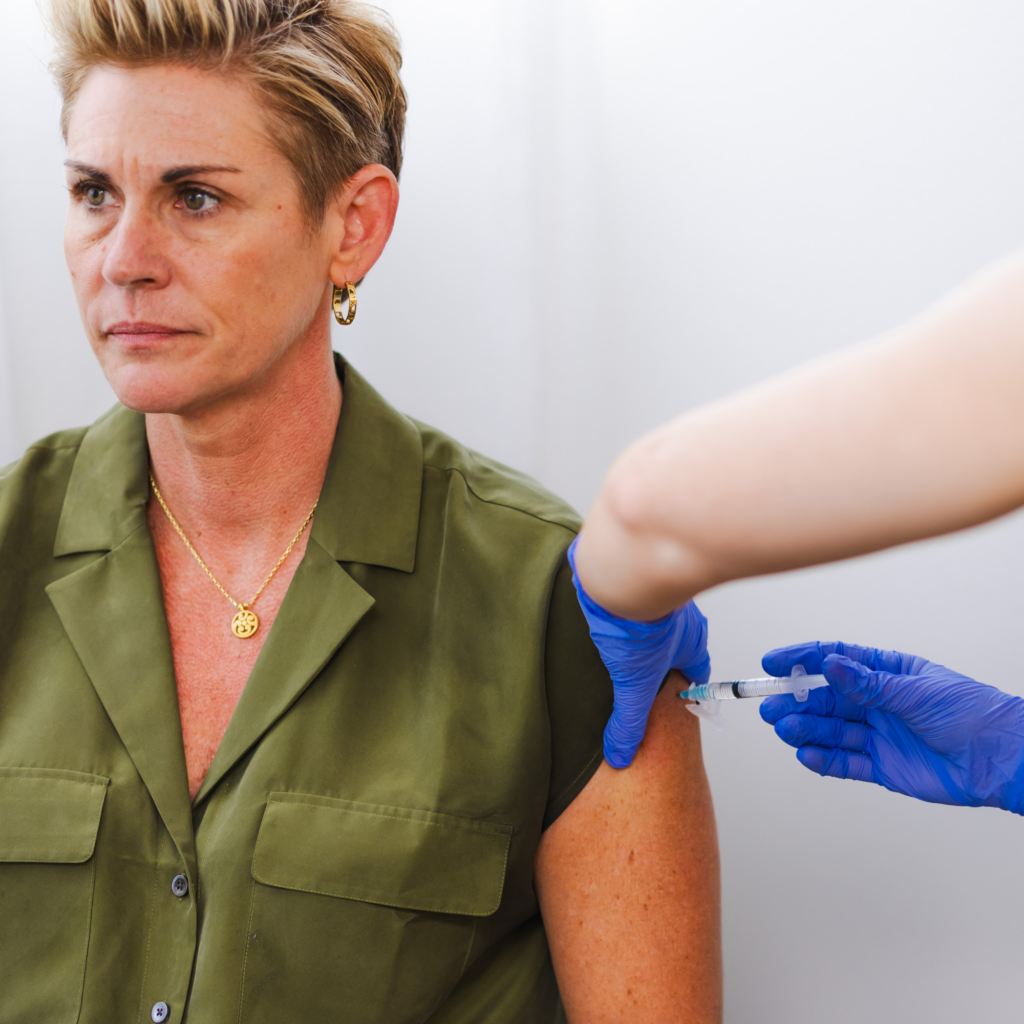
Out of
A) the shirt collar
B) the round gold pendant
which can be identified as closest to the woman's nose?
the shirt collar

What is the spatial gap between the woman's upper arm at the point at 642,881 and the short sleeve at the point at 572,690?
0.03 meters

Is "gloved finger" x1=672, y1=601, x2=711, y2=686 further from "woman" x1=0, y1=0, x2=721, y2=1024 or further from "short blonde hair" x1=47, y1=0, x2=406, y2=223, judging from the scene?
"short blonde hair" x1=47, y1=0, x2=406, y2=223

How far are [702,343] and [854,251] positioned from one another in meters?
0.24

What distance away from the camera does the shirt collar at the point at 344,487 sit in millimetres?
1258

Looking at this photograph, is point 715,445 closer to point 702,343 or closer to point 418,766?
point 418,766

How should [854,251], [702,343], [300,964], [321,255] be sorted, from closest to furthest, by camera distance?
[300,964]
[321,255]
[854,251]
[702,343]

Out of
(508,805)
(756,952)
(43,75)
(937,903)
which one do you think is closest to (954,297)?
(508,805)

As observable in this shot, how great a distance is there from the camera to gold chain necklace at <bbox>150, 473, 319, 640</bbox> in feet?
4.10

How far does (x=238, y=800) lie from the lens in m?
1.12

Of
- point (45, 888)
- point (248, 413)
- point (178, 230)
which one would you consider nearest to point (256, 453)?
point (248, 413)

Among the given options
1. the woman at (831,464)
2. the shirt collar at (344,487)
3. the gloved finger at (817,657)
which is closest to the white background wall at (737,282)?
the gloved finger at (817,657)

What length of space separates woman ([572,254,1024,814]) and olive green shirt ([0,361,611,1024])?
0.38 m

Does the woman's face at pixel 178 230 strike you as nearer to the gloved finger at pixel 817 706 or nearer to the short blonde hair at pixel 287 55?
the short blonde hair at pixel 287 55

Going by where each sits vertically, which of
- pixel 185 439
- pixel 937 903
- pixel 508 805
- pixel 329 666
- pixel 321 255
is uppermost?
pixel 321 255
